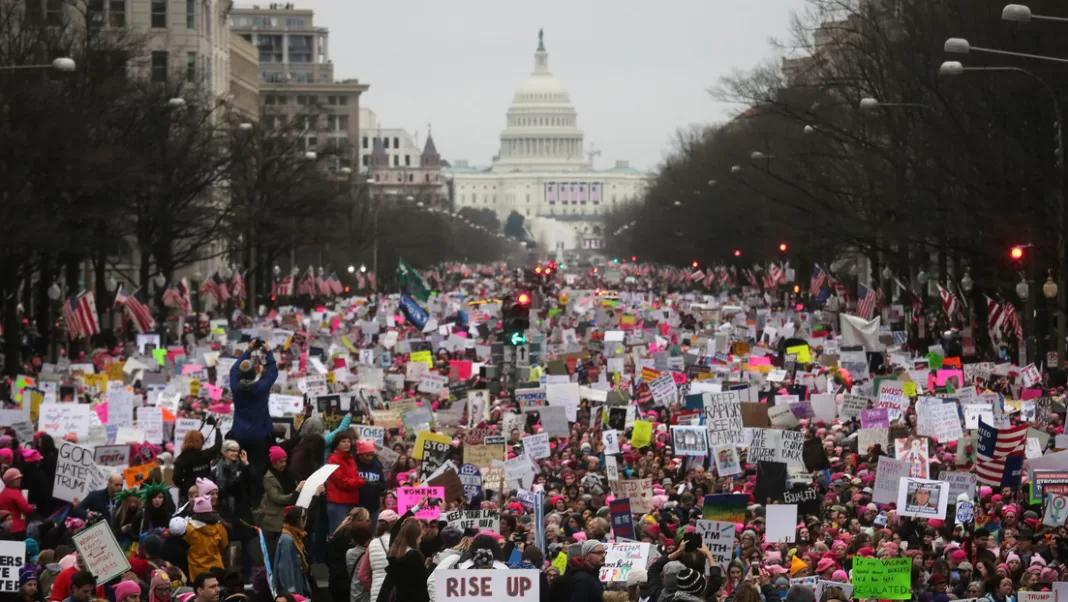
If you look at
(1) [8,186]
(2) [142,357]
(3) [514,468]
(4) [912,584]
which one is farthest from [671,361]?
(4) [912,584]

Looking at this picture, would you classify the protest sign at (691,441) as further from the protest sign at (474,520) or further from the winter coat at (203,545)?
the winter coat at (203,545)

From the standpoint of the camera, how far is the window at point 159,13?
91.4 meters

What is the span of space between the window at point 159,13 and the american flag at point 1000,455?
241 feet

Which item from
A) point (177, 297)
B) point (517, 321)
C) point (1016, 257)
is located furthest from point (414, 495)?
point (177, 297)

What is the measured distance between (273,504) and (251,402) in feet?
6.68

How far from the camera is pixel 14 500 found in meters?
17.1

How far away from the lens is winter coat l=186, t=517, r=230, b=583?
15352mm

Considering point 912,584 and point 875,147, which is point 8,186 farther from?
point 912,584

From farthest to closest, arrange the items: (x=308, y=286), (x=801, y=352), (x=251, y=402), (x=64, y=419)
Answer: (x=308, y=286), (x=801, y=352), (x=64, y=419), (x=251, y=402)

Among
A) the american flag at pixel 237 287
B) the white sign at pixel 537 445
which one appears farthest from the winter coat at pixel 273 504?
the american flag at pixel 237 287

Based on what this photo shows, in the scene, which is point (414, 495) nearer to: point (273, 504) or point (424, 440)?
point (273, 504)

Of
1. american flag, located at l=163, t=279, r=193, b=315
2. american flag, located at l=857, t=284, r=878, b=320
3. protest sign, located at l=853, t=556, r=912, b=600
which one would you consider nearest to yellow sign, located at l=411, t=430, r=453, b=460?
protest sign, located at l=853, t=556, r=912, b=600

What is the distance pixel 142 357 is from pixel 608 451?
15764 millimetres

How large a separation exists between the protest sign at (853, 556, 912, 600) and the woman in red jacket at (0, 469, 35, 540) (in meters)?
5.97
